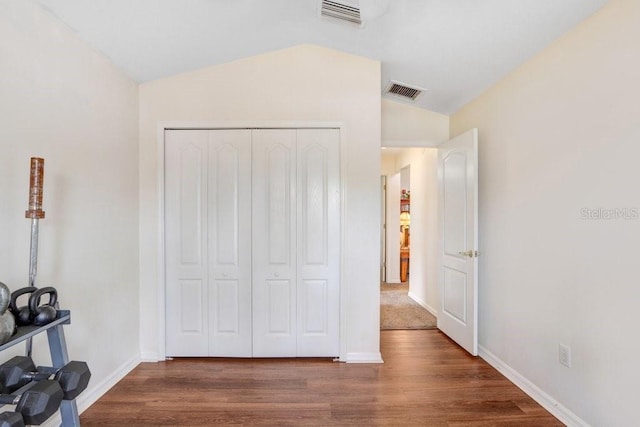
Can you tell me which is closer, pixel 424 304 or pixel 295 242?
pixel 295 242

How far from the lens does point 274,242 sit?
2.70 metres

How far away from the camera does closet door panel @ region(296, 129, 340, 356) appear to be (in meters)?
2.69

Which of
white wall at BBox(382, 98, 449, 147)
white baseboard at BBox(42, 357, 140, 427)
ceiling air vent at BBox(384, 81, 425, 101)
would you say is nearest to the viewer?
white baseboard at BBox(42, 357, 140, 427)

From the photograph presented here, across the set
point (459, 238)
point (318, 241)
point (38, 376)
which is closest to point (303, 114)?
point (318, 241)

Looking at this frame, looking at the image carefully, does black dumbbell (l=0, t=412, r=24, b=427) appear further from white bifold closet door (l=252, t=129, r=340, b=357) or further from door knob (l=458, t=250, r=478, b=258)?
door knob (l=458, t=250, r=478, b=258)

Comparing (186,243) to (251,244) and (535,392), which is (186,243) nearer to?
(251,244)

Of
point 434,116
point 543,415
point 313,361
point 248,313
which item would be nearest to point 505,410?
point 543,415

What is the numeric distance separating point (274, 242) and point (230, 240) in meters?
0.38

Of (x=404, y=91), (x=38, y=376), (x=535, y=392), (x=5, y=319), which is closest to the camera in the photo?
(x=5, y=319)

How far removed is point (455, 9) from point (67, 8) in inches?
89.4

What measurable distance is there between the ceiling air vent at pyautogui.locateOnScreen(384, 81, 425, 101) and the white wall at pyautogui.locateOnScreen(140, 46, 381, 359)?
49 cm

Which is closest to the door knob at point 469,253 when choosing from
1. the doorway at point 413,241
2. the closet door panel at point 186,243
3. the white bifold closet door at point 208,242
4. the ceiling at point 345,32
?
the doorway at point 413,241

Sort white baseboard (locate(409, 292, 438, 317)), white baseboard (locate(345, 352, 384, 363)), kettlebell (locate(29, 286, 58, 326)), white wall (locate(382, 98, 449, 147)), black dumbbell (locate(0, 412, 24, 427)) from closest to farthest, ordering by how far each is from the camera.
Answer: black dumbbell (locate(0, 412, 24, 427)), kettlebell (locate(29, 286, 58, 326)), white baseboard (locate(345, 352, 384, 363)), white wall (locate(382, 98, 449, 147)), white baseboard (locate(409, 292, 438, 317))

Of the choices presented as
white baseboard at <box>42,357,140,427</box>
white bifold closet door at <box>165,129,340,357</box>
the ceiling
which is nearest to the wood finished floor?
white baseboard at <box>42,357,140,427</box>
